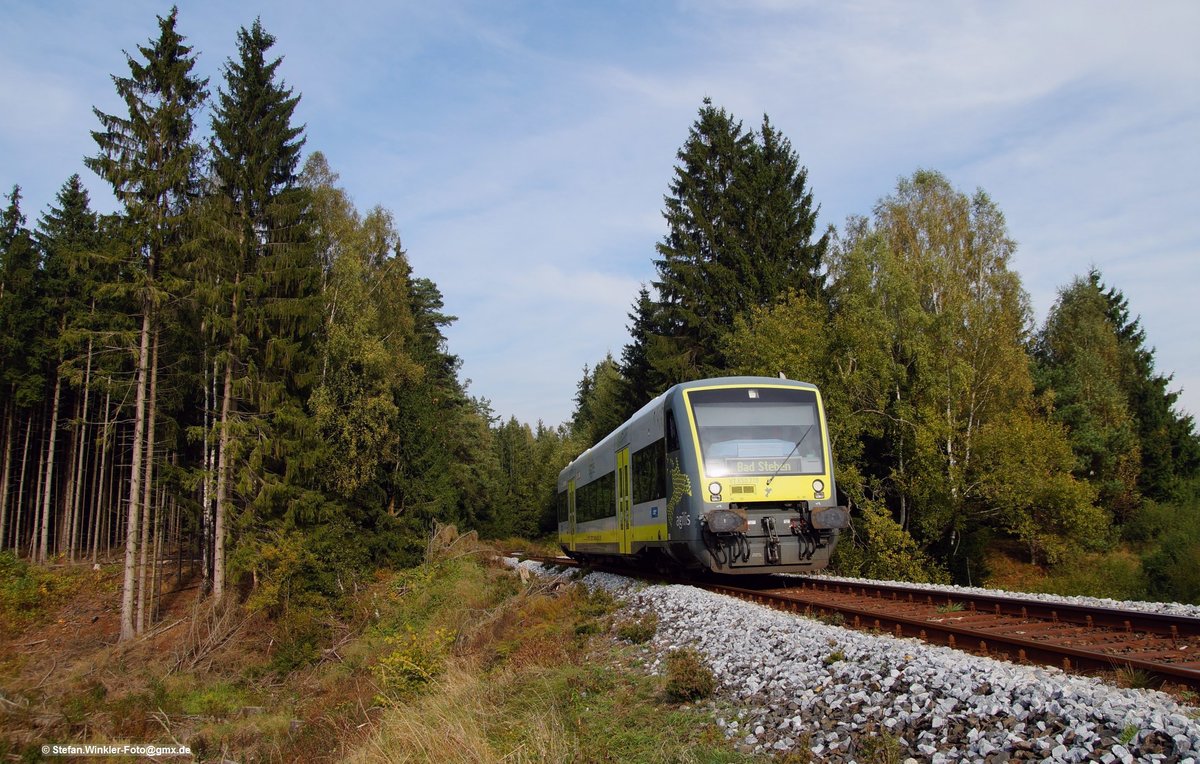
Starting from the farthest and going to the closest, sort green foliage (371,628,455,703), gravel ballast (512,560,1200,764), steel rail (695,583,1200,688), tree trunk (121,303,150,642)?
1. tree trunk (121,303,150,642)
2. green foliage (371,628,455,703)
3. steel rail (695,583,1200,688)
4. gravel ballast (512,560,1200,764)

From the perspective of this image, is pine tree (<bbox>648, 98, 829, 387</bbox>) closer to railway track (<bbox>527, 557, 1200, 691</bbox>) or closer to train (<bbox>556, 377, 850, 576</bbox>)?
train (<bbox>556, 377, 850, 576</bbox>)

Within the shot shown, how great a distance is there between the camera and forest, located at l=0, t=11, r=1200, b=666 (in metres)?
20.7

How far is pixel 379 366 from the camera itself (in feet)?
92.3

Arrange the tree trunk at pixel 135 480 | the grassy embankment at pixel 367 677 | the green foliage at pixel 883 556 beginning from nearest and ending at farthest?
the grassy embankment at pixel 367 677 < the tree trunk at pixel 135 480 < the green foliage at pixel 883 556

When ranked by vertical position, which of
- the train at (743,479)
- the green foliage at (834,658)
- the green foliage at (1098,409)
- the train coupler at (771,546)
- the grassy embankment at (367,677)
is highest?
the green foliage at (1098,409)

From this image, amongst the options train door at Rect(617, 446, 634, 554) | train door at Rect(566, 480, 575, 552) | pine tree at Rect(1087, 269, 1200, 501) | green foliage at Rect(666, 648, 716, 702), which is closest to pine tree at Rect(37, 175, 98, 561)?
train door at Rect(566, 480, 575, 552)

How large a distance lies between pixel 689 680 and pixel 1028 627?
378cm

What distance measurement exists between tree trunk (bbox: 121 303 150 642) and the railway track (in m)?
16.4

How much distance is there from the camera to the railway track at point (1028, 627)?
20.1ft

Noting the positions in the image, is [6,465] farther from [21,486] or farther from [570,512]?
[570,512]

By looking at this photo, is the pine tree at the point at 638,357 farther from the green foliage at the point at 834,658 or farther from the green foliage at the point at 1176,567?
the green foliage at the point at 834,658

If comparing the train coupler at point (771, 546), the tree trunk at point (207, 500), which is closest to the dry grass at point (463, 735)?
the train coupler at point (771, 546)

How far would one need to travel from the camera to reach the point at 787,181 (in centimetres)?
3359

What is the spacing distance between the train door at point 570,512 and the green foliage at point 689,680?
1604cm
